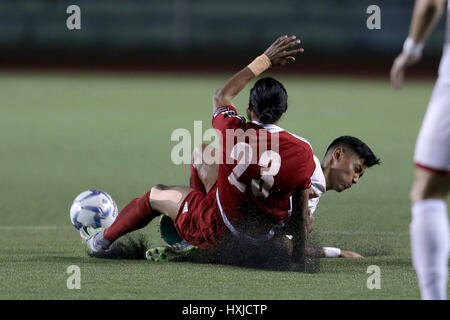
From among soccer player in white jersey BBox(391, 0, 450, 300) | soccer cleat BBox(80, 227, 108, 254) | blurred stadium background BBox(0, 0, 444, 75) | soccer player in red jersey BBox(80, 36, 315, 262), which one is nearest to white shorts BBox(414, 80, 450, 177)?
soccer player in white jersey BBox(391, 0, 450, 300)

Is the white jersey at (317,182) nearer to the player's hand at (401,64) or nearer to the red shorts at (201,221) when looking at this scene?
the red shorts at (201,221)

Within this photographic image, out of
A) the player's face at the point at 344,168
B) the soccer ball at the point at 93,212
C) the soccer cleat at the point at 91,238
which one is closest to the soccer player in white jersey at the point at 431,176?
the player's face at the point at 344,168

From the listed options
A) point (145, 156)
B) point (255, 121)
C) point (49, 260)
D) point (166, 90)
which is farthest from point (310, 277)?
point (166, 90)

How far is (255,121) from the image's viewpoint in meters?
5.56

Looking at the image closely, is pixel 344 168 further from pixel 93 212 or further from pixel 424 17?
pixel 424 17

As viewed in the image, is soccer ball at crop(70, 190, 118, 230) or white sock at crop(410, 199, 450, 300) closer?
white sock at crop(410, 199, 450, 300)

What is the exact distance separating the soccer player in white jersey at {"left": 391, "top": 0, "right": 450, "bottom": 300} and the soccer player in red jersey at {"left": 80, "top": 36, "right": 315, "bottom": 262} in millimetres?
1584

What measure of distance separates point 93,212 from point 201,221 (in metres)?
1.09

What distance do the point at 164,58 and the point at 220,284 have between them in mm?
25689

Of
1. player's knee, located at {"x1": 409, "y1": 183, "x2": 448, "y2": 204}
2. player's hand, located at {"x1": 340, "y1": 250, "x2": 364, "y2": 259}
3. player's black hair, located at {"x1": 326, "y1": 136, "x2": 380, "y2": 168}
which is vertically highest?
player's black hair, located at {"x1": 326, "y1": 136, "x2": 380, "y2": 168}

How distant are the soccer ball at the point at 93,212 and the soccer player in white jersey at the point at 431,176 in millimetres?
3052

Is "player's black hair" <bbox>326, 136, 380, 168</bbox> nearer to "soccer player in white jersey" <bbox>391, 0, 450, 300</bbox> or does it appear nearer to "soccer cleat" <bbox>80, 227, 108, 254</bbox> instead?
"soccer cleat" <bbox>80, 227, 108, 254</bbox>

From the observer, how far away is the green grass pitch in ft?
16.8

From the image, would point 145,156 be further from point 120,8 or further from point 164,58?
point 120,8
